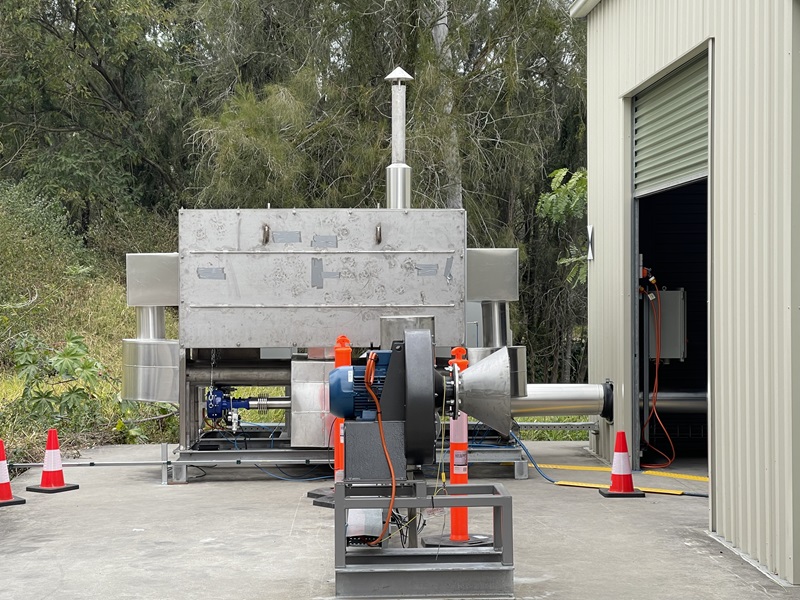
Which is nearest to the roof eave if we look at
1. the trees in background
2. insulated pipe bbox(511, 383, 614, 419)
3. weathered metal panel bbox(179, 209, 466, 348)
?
weathered metal panel bbox(179, 209, 466, 348)

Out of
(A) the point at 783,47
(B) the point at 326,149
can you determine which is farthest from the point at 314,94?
(A) the point at 783,47

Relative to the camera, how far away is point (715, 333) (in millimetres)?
7387

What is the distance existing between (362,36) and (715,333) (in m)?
11.6

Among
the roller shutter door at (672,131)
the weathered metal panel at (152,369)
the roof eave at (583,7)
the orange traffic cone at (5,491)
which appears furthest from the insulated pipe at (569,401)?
the orange traffic cone at (5,491)

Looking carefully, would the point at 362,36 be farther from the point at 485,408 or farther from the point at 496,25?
the point at 485,408

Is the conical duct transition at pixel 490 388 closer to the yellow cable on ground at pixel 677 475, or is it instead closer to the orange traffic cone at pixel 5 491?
the orange traffic cone at pixel 5 491

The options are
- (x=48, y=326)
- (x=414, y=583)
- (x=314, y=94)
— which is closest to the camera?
(x=414, y=583)

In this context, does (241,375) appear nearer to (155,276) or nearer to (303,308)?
(303,308)

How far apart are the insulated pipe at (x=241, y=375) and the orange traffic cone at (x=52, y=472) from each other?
1.31 metres

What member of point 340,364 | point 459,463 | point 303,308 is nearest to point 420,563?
point 459,463

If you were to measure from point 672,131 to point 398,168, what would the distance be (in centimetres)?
278

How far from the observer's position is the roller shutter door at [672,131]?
27.3 ft

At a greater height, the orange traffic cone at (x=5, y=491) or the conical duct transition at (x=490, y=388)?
the conical duct transition at (x=490, y=388)

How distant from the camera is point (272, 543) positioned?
7332 millimetres
